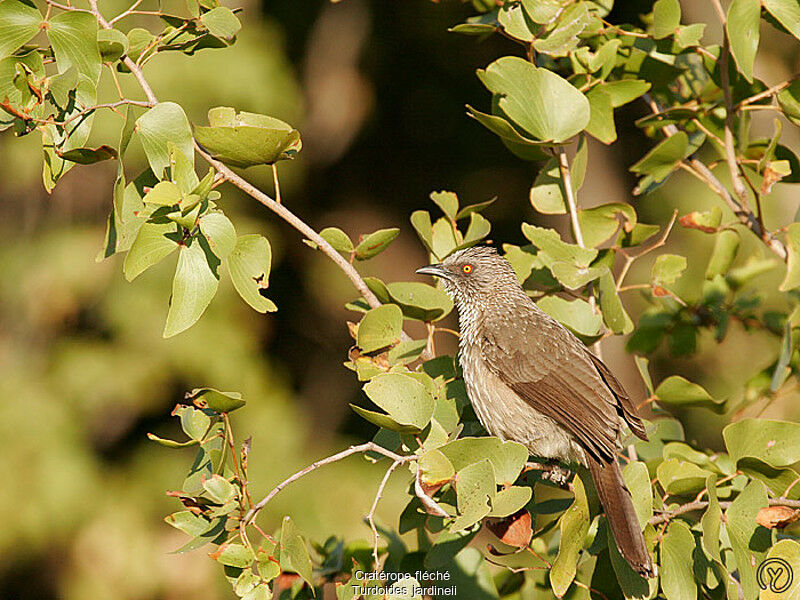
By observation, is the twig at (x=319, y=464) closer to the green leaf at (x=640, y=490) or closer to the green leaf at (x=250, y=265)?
the green leaf at (x=250, y=265)

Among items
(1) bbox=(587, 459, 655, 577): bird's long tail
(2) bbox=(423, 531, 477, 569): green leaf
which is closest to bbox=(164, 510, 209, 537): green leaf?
(2) bbox=(423, 531, 477, 569): green leaf

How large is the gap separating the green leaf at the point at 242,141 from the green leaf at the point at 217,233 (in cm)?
21

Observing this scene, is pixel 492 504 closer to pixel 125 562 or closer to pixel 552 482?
pixel 552 482

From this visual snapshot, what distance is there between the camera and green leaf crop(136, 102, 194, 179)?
245 centimetres

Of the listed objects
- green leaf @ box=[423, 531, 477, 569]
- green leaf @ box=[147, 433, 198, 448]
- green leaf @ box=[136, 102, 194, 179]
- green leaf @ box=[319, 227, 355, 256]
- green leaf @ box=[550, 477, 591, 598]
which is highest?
green leaf @ box=[136, 102, 194, 179]

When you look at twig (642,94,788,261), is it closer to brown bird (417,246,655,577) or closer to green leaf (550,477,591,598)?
brown bird (417,246,655,577)

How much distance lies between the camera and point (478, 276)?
3.95 metres

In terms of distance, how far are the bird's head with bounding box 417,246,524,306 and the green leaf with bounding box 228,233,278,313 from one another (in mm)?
1310

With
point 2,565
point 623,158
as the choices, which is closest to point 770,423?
point 2,565

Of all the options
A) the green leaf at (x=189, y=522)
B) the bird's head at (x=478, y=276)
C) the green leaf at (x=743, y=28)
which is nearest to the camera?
the green leaf at (x=189, y=522)

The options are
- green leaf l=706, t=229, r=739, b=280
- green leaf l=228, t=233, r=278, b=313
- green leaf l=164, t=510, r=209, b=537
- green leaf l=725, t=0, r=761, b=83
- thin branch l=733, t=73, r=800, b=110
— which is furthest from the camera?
green leaf l=706, t=229, r=739, b=280

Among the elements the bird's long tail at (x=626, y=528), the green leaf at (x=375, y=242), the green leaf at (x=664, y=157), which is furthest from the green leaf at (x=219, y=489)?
the green leaf at (x=664, y=157)

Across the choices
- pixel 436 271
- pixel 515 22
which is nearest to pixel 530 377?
pixel 436 271

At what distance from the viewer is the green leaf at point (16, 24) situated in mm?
2420
